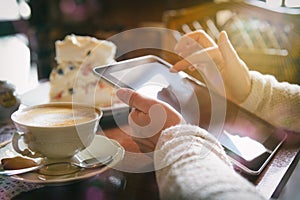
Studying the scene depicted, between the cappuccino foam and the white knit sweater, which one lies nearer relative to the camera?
the white knit sweater

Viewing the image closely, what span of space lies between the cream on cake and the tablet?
0.51ft

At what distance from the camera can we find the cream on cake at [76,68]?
2.97 feet

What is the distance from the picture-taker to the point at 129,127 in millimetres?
705

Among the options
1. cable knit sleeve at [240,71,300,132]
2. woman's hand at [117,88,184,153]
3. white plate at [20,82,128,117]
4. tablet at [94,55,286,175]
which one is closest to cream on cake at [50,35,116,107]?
white plate at [20,82,128,117]

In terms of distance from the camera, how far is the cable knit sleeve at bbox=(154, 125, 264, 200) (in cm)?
42

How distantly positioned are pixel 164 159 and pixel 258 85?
0.37 meters

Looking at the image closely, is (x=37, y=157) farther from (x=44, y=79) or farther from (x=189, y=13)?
(x=189, y=13)

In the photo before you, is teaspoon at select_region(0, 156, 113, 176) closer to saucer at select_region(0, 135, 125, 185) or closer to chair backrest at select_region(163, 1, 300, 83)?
saucer at select_region(0, 135, 125, 185)

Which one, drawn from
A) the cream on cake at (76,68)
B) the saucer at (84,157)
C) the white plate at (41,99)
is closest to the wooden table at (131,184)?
the saucer at (84,157)

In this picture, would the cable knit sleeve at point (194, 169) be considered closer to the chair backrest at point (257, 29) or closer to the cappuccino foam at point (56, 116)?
the cappuccino foam at point (56, 116)

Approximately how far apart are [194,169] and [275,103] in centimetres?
38

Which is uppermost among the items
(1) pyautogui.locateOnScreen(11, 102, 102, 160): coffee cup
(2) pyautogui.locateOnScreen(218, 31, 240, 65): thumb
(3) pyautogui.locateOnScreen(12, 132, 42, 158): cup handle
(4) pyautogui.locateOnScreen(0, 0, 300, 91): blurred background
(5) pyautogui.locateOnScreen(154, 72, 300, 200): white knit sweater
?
(2) pyautogui.locateOnScreen(218, 31, 240, 65): thumb

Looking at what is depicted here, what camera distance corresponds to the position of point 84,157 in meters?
0.62

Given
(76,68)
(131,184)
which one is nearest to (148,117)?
(131,184)
